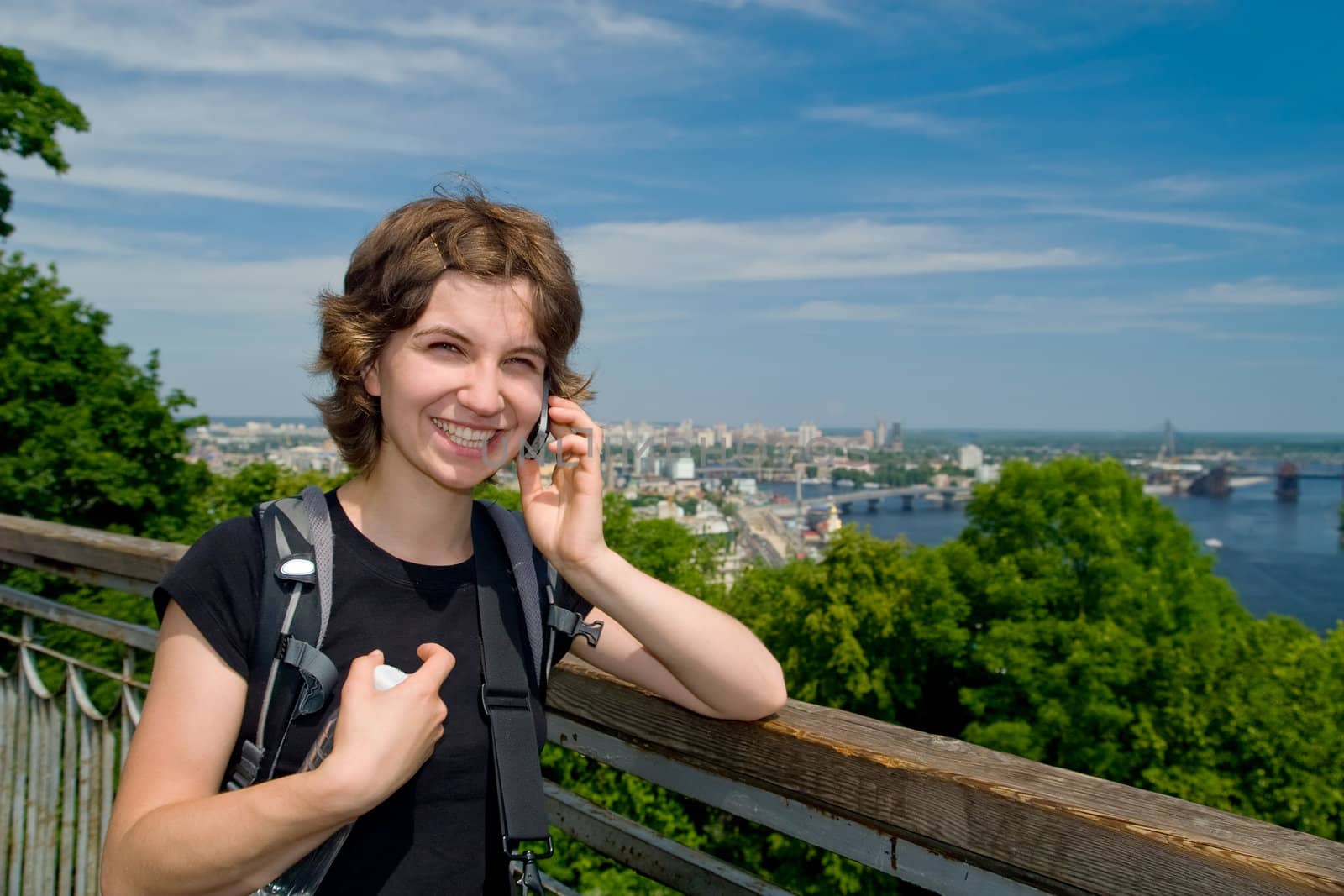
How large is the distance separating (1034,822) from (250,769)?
1.13 meters

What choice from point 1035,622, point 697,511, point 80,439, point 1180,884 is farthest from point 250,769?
point 697,511

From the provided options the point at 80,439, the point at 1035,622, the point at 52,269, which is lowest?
the point at 1035,622

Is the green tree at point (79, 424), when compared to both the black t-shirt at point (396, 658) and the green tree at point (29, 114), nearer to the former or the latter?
the green tree at point (29, 114)

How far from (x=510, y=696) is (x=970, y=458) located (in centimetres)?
13129

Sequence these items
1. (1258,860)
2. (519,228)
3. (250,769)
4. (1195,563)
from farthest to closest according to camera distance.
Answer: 1. (1195,563)
2. (519,228)
3. (250,769)
4. (1258,860)

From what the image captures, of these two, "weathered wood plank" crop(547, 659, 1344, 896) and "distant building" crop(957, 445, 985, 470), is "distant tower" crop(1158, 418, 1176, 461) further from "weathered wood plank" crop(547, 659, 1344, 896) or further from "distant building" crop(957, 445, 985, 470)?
"weathered wood plank" crop(547, 659, 1344, 896)

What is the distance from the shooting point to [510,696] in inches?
70.6

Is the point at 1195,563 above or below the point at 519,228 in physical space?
below

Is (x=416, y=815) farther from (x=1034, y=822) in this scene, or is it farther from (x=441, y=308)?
(x=1034, y=822)

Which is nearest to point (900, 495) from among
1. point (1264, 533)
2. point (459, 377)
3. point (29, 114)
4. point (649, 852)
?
point (1264, 533)

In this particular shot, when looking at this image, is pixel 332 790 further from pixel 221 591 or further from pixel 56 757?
pixel 56 757

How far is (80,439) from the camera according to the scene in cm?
2139

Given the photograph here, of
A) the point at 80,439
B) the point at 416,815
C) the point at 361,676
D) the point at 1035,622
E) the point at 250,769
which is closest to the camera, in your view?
the point at 361,676

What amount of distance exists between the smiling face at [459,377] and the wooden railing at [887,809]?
578 millimetres
